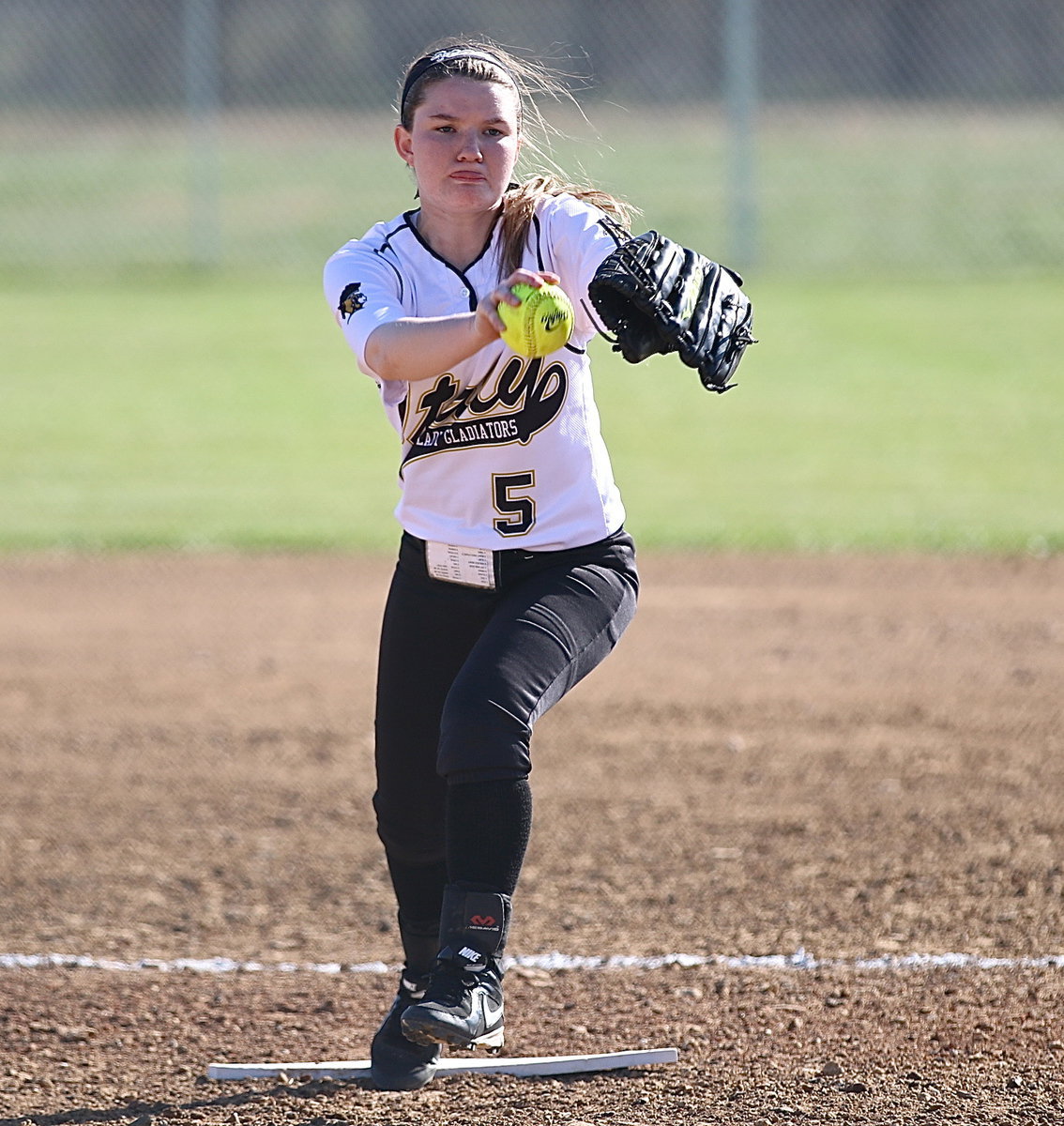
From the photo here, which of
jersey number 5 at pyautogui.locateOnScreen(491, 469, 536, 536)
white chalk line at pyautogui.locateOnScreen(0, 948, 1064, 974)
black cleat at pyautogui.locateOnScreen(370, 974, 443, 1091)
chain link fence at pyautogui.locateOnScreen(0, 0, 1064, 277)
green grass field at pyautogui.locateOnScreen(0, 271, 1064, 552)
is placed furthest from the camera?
chain link fence at pyautogui.locateOnScreen(0, 0, 1064, 277)

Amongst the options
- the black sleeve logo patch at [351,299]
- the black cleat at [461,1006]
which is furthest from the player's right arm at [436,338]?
the black cleat at [461,1006]

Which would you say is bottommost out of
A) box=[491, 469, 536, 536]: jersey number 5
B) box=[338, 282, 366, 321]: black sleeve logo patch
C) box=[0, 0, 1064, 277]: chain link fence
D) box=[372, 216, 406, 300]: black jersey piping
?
box=[491, 469, 536, 536]: jersey number 5

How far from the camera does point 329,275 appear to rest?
290 cm

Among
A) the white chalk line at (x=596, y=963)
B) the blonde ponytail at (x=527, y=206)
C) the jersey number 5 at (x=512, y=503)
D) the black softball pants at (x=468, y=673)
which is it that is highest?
the blonde ponytail at (x=527, y=206)

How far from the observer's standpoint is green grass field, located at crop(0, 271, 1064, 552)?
845 cm

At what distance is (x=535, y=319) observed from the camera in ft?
8.40

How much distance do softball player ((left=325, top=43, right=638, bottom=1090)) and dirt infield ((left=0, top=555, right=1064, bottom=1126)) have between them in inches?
23.0

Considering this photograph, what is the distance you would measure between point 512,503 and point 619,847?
6.45 ft

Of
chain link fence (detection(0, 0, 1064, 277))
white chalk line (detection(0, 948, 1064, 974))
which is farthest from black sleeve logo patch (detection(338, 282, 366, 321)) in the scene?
chain link fence (detection(0, 0, 1064, 277))

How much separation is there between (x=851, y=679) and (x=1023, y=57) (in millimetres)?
15471

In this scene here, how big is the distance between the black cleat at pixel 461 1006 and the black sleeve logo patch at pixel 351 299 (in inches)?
42.7

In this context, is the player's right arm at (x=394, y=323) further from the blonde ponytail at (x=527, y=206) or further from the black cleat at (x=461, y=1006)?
the black cleat at (x=461, y=1006)

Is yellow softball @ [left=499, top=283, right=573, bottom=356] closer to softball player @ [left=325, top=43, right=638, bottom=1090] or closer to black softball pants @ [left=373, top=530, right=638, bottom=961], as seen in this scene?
softball player @ [left=325, top=43, right=638, bottom=1090]

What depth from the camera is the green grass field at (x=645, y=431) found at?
27.7 ft
